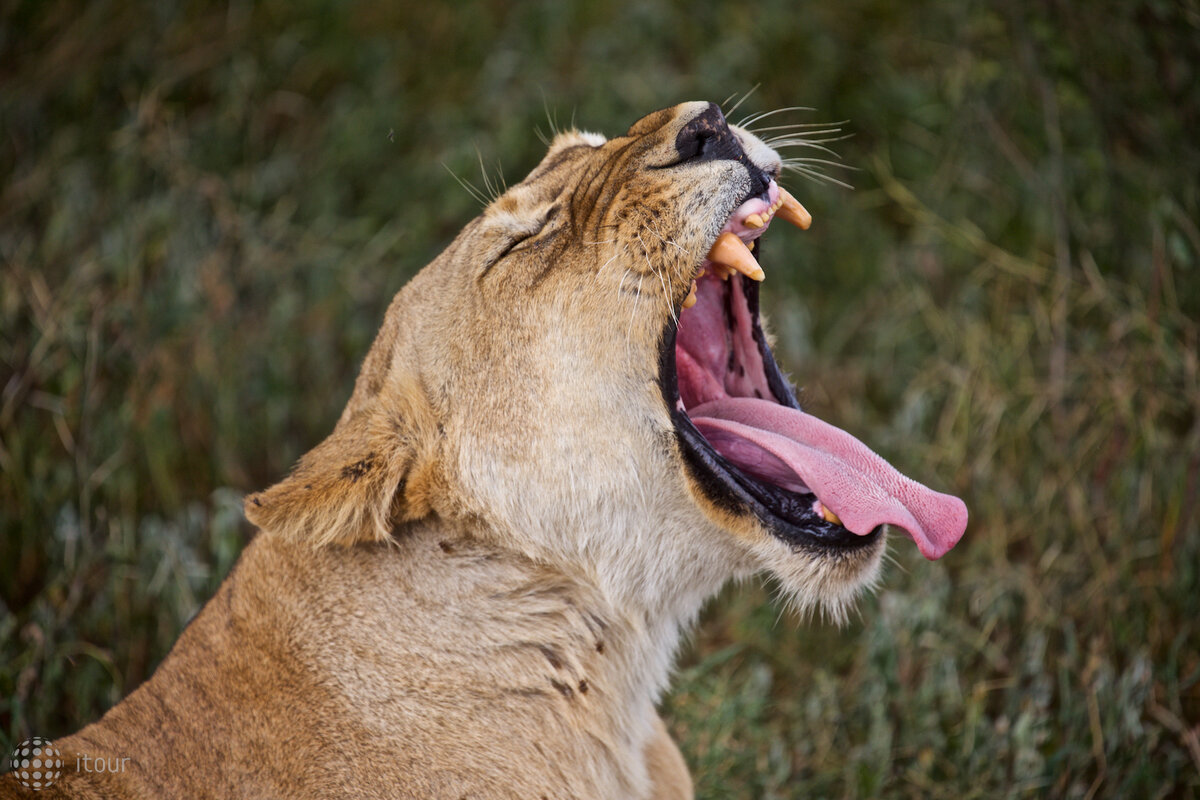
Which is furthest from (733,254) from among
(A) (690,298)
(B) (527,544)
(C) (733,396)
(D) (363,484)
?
(D) (363,484)

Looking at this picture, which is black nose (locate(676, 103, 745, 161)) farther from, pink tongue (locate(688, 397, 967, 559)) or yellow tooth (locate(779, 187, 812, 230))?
pink tongue (locate(688, 397, 967, 559))

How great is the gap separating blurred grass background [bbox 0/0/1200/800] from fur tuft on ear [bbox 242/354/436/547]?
120cm

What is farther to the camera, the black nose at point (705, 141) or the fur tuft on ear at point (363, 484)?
the black nose at point (705, 141)

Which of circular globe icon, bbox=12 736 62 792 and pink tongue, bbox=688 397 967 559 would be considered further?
pink tongue, bbox=688 397 967 559

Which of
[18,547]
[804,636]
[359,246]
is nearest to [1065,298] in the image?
[804,636]

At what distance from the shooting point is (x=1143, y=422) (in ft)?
11.8

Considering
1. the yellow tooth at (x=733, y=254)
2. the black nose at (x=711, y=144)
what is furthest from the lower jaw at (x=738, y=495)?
the black nose at (x=711, y=144)

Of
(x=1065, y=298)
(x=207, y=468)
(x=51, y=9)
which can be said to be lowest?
(x=1065, y=298)

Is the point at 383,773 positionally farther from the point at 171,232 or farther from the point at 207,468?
the point at 171,232

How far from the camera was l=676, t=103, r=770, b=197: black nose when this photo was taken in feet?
7.32

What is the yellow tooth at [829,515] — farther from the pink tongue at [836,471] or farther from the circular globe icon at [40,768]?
the circular globe icon at [40,768]

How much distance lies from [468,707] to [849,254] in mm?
3945

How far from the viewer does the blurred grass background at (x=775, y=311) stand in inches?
125

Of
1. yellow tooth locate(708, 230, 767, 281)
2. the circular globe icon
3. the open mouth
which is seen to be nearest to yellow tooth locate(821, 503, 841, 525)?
the open mouth
